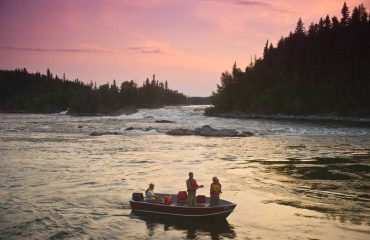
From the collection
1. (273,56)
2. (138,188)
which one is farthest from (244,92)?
(138,188)

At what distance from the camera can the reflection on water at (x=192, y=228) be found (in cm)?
1877

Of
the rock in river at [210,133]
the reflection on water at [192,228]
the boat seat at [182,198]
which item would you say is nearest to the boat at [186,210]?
the boat seat at [182,198]

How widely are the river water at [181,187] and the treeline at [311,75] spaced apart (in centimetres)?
8241

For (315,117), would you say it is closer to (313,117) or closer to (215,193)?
(313,117)

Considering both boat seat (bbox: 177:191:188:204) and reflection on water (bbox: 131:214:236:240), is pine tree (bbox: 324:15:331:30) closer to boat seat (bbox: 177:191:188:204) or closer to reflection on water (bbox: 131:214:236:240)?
boat seat (bbox: 177:191:188:204)

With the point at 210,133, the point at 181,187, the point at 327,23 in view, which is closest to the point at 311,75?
the point at 327,23

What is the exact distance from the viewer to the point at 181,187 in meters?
29.4

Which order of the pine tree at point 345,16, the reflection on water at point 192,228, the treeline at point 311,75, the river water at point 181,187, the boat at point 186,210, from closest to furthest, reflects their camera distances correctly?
the reflection on water at point 192,228, the river water at point 181,187, the boat at point 186,210, the treeline at point 311,75, the pine tree at point 345,16

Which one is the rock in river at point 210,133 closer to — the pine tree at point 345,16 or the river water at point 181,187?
the river water at point 181,187

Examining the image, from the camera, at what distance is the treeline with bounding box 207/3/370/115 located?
132 m

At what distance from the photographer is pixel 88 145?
182 ft

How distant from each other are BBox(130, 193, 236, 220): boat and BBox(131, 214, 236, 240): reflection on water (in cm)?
27

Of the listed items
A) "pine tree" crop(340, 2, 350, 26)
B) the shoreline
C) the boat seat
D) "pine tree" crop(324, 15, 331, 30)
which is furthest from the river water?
"pine tree" crop(324, 15, 331, 30)

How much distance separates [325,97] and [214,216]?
124 meters
